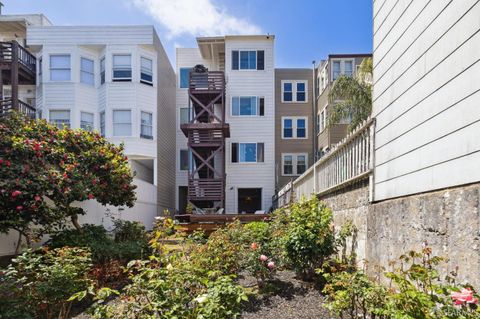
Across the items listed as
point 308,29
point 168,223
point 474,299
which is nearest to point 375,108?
point 474,299

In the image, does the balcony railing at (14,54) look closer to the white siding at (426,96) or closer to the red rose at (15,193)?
the red rose at (15,193)

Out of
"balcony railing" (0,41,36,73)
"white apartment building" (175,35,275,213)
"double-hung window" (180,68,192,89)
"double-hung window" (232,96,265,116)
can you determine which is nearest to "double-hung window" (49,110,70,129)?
"balcony railing" (0,41,36,73)

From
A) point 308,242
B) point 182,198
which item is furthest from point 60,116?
point 308,242

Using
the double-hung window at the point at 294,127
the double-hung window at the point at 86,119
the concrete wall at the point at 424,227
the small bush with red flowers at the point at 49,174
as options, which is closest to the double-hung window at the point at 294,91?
the double-hung window at the point at 294,127

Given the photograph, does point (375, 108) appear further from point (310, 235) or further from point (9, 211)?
point (9, 211)

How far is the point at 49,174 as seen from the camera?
6953 mm

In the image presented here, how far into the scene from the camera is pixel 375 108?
481 cm

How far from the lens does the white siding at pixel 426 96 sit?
104 inches

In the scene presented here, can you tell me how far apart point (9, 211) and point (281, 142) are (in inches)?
649

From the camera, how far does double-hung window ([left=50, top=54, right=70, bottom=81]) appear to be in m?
16.2

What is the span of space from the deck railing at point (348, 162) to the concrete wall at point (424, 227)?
32 centimetres

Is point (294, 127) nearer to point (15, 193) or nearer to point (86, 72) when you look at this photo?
point (86, 72)

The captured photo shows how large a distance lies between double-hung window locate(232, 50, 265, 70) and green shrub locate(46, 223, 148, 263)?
13.5m

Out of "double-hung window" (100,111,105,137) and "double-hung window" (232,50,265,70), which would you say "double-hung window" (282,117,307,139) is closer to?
"double-hung window" (232,50,265,70)
